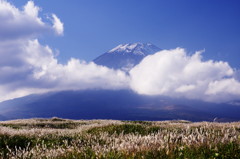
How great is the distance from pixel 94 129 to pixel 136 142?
9614 mm

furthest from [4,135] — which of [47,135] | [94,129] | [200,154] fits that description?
[200,154]

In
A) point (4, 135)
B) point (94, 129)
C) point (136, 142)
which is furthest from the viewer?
point (94, 129)

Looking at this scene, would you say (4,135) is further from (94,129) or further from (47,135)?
(94,129)

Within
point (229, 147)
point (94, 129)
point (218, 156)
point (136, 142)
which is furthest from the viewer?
point (94, 129)

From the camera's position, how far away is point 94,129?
16.6 meters

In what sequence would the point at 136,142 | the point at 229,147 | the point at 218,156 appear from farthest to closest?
the point at 136,142
the point at 229,147
the point at 218,156

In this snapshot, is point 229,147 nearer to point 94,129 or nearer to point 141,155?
point 141,155

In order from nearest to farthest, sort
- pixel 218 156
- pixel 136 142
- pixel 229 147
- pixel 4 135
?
pixel 218 156 < pixel 229 147 < pixel 136 142 < pixel 4 135

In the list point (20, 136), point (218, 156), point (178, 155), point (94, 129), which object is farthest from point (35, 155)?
point (94, 129)

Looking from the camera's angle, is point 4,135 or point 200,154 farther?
point 4,135

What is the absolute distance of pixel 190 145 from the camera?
6.70 metres

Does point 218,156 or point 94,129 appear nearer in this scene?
point 218,156

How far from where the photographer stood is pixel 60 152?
734 centimetres

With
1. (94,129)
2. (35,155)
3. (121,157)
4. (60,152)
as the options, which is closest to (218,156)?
(121,157)
